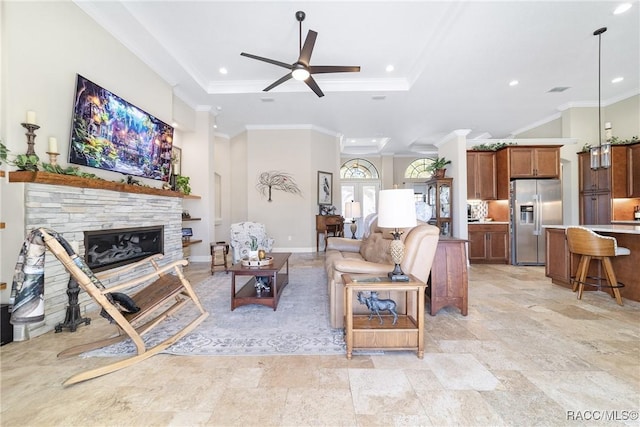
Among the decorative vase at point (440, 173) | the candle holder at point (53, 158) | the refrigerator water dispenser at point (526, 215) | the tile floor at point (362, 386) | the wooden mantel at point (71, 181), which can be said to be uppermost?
the decorative vase at point (440, 173)

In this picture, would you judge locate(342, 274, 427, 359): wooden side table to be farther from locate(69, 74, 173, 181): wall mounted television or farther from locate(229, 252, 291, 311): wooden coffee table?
locate(69, 74, 173, 181): wall mounted television

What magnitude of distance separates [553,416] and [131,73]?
5125 millimetres

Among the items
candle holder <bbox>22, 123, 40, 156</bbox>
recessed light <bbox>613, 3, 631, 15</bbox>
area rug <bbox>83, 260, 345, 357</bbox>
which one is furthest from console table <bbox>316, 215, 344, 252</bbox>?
recessed light <bbox>613, 3, 631, 15</bbox>

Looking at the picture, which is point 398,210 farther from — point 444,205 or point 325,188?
point 325,188

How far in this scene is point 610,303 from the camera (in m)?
2.94

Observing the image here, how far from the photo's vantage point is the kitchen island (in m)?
2.98

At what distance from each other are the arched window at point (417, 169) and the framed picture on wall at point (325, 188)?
160 inches

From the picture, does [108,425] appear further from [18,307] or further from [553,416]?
[553,416]

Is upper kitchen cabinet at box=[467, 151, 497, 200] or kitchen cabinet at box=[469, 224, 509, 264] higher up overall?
upper kitchen cabinet at box=[467, 151, 497, 200]

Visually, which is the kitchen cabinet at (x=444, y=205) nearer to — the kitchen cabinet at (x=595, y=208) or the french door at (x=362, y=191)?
the kitchen cabinet at (x=595, y=208)

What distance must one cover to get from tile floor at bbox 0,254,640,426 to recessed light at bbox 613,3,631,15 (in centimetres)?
327

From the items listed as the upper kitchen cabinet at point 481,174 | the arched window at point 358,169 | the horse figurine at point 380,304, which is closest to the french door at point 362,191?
the arched window at point 358,169

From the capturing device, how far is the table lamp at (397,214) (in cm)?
196

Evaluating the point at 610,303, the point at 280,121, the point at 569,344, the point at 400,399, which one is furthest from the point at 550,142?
the point at 400,399
